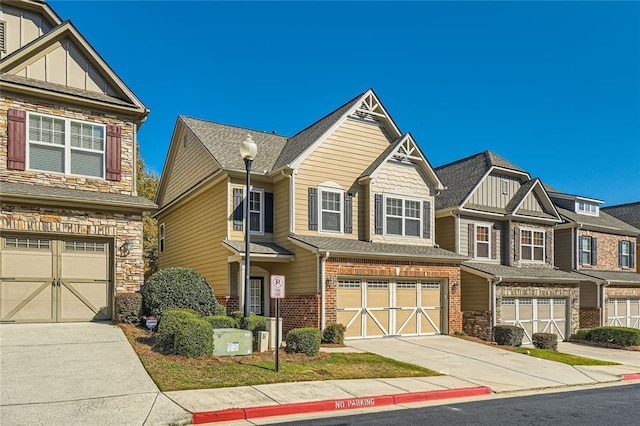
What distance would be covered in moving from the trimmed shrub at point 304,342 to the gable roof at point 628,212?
101ft

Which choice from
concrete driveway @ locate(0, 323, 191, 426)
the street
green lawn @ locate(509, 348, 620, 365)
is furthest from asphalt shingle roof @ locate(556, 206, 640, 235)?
concrete driveway @ locate(0, 323, 191, 426)

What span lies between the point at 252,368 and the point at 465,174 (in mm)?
18286

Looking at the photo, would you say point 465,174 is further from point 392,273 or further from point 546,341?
point 392,273

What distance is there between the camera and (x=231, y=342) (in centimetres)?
1379

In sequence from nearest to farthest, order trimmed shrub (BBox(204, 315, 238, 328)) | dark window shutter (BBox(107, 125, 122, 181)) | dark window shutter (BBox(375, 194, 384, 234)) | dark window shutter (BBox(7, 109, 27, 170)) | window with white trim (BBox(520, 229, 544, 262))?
trimmed shrub (BBox(204, 315, 238, 328)), dark window shutter (BBox(7, 109, 27, 170)), dark window shutter (BBox(107, 125, 122, 181)), dark window shutter (BBox(375, 194, 384, 234)), window with white trim (BBox(520, 229, 544, 262))

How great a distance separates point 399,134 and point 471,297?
7.96m

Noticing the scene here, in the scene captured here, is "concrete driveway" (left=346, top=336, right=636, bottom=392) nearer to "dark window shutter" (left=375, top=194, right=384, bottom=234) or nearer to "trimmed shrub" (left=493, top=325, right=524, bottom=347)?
"trimmed shrub" (left=493, top=325, right=524, bottom=347)

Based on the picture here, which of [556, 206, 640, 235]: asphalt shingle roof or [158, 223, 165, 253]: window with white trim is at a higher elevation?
[556, 206, 640, 235]: asphalt shingle roof

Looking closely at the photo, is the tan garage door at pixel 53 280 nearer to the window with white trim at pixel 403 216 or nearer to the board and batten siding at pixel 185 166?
the board and batten siding at pixel 185 166

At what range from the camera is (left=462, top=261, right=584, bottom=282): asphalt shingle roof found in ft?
78.5

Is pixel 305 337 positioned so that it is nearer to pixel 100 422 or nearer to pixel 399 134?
pixel 100 422

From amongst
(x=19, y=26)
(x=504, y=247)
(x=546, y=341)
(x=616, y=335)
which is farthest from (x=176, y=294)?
(x=616, y=335)

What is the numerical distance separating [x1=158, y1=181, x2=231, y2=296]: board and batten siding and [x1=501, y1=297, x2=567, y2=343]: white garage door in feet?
41.4

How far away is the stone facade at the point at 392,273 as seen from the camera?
Result: 1900 cm
